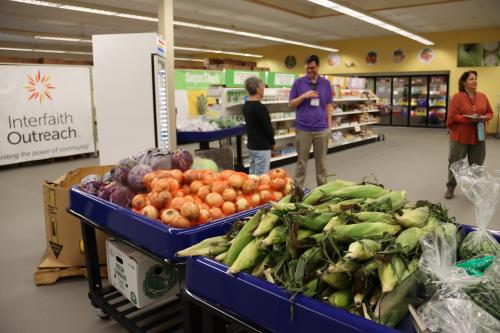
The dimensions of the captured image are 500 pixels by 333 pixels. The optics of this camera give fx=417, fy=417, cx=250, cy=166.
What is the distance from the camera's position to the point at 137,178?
8.20 feet

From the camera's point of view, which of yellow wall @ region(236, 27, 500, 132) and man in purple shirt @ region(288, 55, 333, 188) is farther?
yellow wall @ region(236, 27, 500, 132)

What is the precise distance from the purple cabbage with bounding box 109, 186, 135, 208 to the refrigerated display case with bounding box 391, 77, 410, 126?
1656 centimetres

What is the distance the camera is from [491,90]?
1519 centimetres

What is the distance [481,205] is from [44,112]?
8.73 m

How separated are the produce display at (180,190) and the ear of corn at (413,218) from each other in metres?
0.90

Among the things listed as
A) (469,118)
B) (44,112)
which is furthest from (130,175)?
(44,112)

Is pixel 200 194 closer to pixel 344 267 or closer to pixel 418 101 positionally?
pixel 344 267

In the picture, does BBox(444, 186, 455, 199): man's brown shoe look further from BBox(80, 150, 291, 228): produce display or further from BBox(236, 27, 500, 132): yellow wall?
BBox(236, 27, 500, 132): yellow wall

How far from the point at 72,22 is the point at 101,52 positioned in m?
10.7

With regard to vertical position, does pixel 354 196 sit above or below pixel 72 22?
below

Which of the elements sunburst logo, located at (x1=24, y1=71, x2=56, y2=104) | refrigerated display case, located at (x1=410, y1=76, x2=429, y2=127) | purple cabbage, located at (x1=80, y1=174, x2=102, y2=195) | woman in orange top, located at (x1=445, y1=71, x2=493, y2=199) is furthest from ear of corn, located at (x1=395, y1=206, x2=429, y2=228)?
refrigerated display case, located at (x1=410, y1=76, x2=429, y2=127)

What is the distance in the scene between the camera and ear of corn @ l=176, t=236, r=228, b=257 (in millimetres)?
1687

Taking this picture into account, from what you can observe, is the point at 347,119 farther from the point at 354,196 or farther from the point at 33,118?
the point at 354,196

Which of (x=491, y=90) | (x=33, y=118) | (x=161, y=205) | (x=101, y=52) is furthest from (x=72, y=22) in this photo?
(x=491, y=90)
